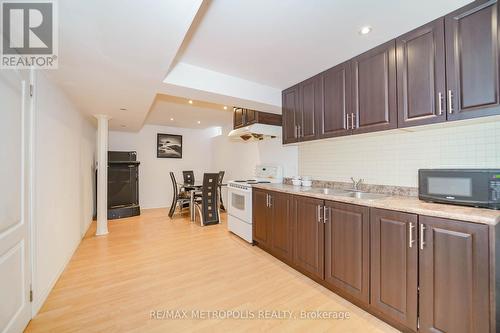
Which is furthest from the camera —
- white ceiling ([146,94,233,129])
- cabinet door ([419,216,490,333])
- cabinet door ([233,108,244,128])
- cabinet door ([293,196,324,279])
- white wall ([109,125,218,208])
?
white wall ([109,125,218,208])

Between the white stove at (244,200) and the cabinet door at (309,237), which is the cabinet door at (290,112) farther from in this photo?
the cabinet door at (309,237)

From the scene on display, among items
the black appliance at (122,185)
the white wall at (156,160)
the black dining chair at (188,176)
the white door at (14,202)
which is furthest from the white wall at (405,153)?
the white wall at (156,160)

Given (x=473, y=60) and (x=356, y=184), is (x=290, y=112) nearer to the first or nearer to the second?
(x=356, y=184)

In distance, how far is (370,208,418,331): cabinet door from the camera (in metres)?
1.49

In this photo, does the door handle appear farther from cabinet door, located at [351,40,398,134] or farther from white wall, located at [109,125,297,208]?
white wall, located at [109,125,297,208]

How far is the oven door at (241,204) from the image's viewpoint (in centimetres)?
336

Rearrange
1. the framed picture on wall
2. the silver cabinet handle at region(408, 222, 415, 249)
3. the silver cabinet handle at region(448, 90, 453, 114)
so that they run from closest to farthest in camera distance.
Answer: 1. the silver cabinet handle at region(408, 222, 415, 249)
2. the silver cabinet handle at region(448, 90, 453, 114)
3. the framed picture on wall

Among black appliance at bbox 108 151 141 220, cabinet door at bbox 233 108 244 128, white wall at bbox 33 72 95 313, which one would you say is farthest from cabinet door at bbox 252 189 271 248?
black appliance at bbox 108 151 141 220

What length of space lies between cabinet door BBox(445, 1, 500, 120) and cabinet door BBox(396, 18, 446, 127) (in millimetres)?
51

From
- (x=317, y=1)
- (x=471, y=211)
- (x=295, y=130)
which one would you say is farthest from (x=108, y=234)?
(x=471, y=211)

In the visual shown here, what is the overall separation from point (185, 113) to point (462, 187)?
15.5ft

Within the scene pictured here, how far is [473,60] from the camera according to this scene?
4.86 feet

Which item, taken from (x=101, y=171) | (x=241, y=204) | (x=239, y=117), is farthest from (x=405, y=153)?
(x=101, y=171)

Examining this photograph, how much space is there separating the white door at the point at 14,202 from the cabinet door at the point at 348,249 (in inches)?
98.2
